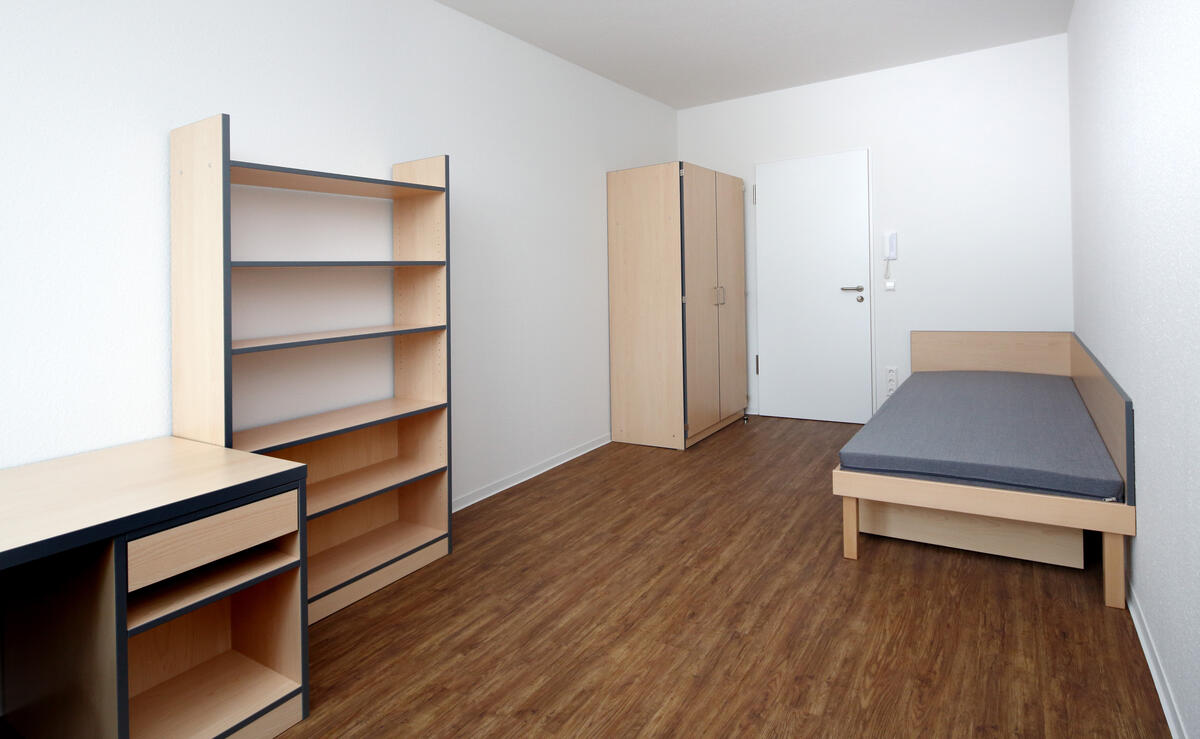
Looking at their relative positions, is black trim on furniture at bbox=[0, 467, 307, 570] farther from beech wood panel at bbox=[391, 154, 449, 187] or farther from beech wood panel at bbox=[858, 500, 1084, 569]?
beech wood panel at bbox=[858, 500, 1084, 569]

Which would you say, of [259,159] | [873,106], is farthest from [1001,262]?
[259,159]

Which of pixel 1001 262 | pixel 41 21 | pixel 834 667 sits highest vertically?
pixel 41 21

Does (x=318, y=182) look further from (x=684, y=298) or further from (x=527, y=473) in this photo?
(x=684, y=298)

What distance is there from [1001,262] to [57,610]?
5.14m

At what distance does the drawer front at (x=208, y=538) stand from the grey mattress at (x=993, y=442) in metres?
2.06

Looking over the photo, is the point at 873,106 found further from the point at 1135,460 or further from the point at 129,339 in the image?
the point at 129,339

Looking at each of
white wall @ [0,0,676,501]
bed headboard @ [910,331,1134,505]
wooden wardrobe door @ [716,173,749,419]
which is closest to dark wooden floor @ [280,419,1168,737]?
white wall @ [0,0,676,501]

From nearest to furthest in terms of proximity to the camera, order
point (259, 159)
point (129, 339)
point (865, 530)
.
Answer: point (129, 339) < point (259, 159) < point (865, 530)

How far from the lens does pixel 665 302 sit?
14.6 ft

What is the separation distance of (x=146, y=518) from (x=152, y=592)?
289 mm

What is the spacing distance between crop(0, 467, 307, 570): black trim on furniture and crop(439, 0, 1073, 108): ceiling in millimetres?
2580

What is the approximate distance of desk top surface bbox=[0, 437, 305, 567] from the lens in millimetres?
1312

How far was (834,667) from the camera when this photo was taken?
1949 mm

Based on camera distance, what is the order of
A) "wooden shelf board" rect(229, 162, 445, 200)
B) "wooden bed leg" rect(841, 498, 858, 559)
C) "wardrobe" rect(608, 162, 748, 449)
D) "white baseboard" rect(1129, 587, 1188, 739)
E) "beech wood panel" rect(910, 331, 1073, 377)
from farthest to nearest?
1. "wardrobe" rect(608, 162, 748, 449)
2. "beech wood panel" rect(910, 331, 1073, 377)
3. "wooden bed leg" rect(841, 498, 858, 559)
4. "wooden shelf board" rect(229, 162, 445, 200)
5. "white baseboard" rect(1129, 587, 1188, 739)
